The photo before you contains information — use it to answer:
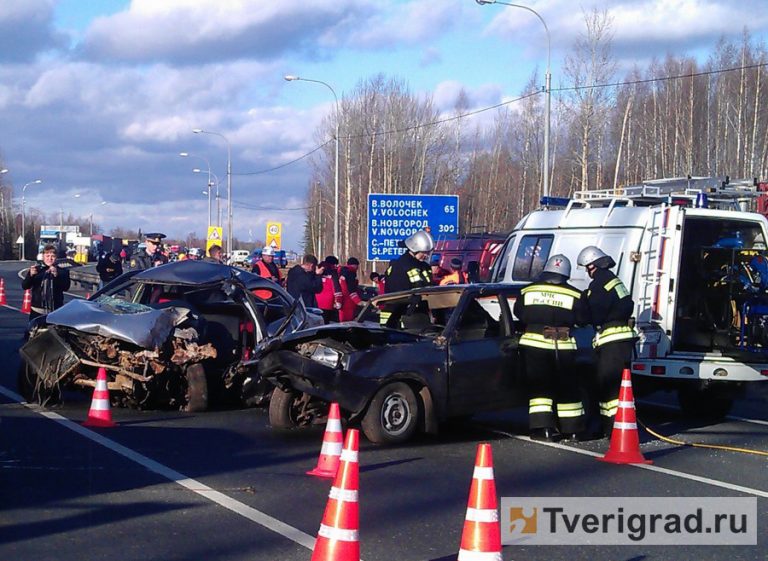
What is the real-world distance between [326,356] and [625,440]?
9.13ft

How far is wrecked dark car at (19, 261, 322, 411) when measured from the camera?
10492mm

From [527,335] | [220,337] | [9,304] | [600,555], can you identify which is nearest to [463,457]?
[527,335]

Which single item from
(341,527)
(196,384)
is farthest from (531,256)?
(341,527)

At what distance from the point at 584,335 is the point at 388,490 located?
12.4 feet

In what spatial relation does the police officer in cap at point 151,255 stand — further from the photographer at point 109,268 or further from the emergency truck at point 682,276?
the emergency truck at point 682,276

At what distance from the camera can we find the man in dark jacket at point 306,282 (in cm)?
1599

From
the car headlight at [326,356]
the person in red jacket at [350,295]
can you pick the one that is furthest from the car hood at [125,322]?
the person in red jacket at [350,295]

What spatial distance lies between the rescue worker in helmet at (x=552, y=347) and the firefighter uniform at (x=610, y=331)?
0.26 metres

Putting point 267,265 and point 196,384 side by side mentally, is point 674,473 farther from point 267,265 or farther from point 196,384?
point 267,265

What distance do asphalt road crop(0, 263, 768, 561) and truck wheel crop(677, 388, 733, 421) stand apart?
0.67 ft

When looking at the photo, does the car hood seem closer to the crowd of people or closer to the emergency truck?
the crowd of people

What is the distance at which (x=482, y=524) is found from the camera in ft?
16.7

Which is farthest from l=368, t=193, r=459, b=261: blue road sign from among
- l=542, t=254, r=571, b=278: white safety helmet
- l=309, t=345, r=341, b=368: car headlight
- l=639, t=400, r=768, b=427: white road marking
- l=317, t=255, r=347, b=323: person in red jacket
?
l=309, t=345, r=341, b=368: car headlight

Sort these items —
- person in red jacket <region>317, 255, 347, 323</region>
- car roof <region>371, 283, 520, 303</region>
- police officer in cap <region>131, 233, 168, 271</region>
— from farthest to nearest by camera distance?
police officer in cap <region>131, 233, 168, 271</region>, person in red jacket <region>317, 255, 347, 323</region>, car roof <region>371, 283, 520, 303</region>
